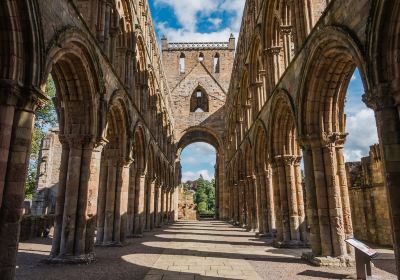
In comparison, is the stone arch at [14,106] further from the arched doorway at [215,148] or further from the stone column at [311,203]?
the arched doorway at [215,148]

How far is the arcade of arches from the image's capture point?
17.4 ft

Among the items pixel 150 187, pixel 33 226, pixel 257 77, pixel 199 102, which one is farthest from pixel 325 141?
pixel 199 102

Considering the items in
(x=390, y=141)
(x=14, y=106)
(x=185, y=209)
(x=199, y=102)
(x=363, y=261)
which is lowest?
(x=363, y=261)

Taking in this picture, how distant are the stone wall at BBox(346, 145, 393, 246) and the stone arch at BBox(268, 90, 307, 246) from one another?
347 cm

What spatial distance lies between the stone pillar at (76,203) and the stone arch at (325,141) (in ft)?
19.2

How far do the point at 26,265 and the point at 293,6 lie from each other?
10.2 metres

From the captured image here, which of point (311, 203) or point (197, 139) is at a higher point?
point (197, 139)

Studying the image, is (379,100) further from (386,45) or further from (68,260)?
(68,260)

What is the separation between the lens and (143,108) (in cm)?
1705

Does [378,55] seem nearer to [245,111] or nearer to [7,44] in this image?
[7,44]

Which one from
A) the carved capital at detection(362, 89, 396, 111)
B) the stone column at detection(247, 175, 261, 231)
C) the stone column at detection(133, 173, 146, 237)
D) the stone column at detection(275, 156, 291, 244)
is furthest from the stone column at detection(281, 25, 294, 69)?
the stone column at detection(133, 173, 146, 237)

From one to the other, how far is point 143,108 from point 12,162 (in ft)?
39.0

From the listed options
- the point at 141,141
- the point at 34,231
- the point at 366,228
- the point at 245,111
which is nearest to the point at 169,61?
the point at 245,111

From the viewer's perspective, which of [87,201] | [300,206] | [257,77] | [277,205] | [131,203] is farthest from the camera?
[257,77]
